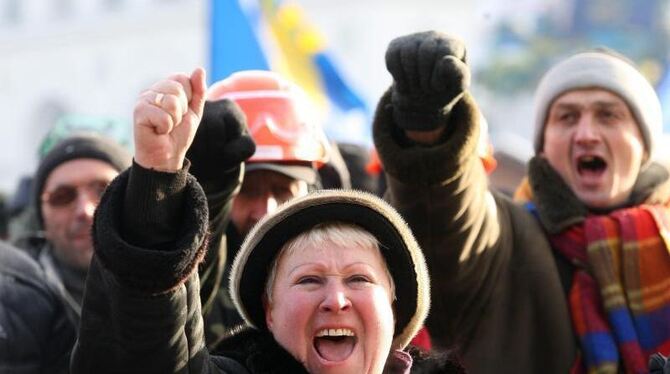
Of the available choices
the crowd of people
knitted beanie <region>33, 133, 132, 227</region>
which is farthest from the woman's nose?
knitted beanie <region>33, 133, 132, 227</region>

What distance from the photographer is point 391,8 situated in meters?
64.1

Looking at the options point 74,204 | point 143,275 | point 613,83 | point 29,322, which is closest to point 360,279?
point 143,275

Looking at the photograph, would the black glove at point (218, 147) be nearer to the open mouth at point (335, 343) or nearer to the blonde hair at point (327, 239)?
the blonde hair at point (327, 239)

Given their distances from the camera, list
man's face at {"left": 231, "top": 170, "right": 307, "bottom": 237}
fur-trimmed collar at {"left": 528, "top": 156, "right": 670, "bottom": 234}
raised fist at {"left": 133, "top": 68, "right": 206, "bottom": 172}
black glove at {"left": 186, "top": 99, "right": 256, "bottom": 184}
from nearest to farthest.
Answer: raised fist at {"left": 133, "top": 68, "right": 206, "bottom": 172} < black glove at {"left": 186, "top": 99, "right": 256, "bottom": 184} < fur-trimmed collar at {"left": 528, "top": 156, "right": 670, "bottom": 234} < man's face at {"left": 231, "top": 170, "right": 307, "bottom": 237}

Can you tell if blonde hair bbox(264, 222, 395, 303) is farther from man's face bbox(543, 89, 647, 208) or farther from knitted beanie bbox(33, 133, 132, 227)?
knitted beanie bbox(33, 133, 132, 227)

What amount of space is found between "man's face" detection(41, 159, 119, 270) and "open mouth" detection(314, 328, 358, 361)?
187 centimetres

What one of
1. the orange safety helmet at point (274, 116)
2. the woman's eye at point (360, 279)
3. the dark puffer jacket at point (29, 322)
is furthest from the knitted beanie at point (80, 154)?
the woman's eye at point (360, 279)

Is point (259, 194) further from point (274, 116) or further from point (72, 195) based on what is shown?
point (72, 195)

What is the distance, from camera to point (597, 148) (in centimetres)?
418

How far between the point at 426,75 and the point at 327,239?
538mm

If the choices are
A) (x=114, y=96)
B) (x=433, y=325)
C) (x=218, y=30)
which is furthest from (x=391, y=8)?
(x=433, y=325)

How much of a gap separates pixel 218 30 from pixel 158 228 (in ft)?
17.3

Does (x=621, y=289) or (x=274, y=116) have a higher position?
(x=274, y=116)

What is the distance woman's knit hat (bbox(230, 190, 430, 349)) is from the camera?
308 centimetres
